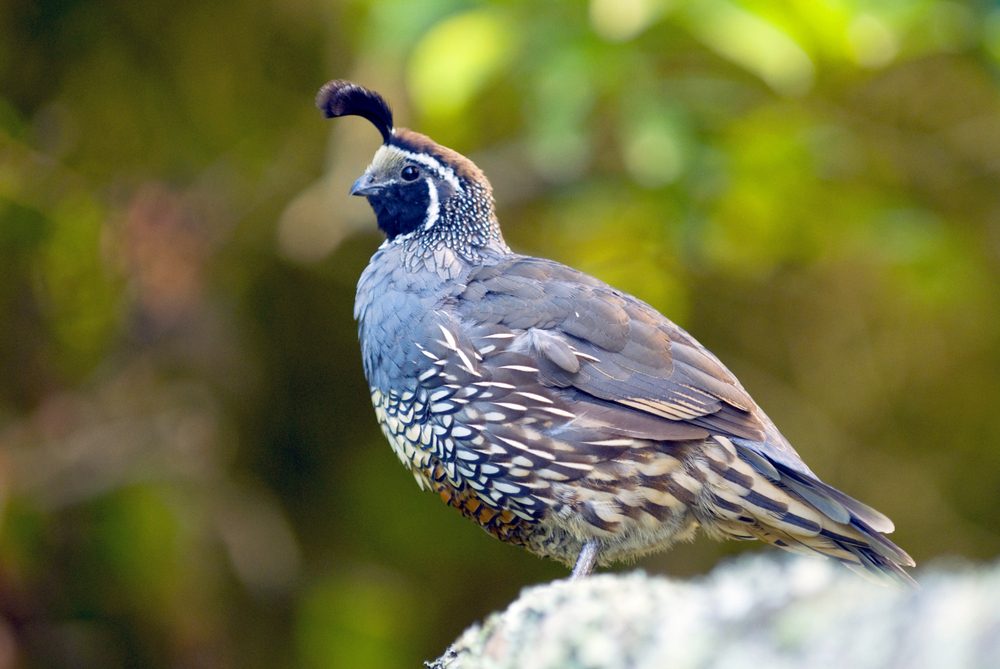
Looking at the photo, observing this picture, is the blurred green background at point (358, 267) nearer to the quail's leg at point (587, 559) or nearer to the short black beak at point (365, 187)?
the short black beak at point (365, 187)

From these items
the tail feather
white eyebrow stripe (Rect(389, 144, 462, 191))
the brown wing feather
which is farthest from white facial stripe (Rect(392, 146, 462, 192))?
the tail feather

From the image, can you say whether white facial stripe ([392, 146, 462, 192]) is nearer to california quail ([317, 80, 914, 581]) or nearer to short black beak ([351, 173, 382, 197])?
short black beak ([351, 173, 382, 197])

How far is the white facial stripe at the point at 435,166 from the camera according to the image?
11.3 ft

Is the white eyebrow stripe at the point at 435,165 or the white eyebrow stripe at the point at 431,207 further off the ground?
the white eyebrow stripe at the point at 435,165

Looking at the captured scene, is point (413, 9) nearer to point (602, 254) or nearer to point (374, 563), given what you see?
point (602, 254)

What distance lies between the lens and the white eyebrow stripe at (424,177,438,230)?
3.41 meters

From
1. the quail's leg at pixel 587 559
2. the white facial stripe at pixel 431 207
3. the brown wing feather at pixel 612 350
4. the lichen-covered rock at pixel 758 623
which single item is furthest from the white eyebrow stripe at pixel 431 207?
the lichen-covered rock at pixel 758 623

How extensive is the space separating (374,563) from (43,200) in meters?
2.15

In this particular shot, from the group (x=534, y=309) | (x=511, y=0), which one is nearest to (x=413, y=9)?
(x=511, y=0)

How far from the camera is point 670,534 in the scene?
2908 millimetres

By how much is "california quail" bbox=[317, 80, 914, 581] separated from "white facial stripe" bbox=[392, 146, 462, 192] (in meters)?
0.39

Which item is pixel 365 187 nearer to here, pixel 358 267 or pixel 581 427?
pixel 581 427

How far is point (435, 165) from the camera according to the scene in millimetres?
3445

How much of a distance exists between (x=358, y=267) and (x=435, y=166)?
2.09 metres
